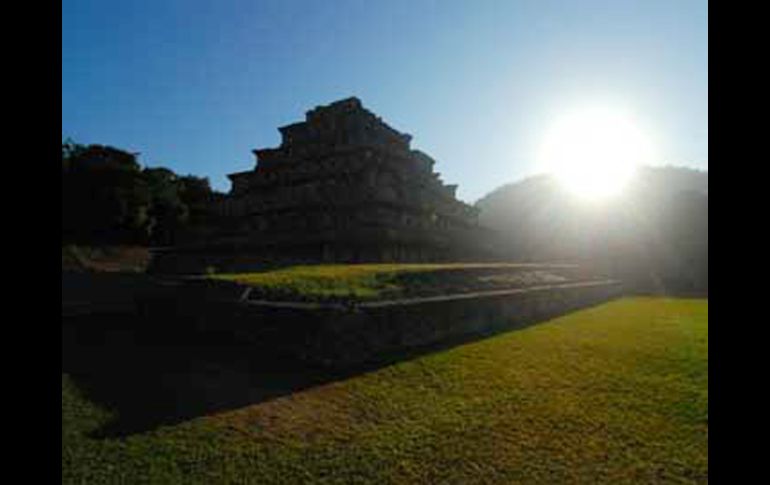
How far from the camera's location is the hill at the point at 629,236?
4016cm

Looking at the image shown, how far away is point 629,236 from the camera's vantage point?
49.0 metres

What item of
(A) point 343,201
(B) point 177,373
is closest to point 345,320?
(B) point 177,373

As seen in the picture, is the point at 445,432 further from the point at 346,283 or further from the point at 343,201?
the point at 343,201

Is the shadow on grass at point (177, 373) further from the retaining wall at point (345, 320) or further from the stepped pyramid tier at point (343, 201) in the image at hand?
the stepped pyramid tier at point (343, 201)

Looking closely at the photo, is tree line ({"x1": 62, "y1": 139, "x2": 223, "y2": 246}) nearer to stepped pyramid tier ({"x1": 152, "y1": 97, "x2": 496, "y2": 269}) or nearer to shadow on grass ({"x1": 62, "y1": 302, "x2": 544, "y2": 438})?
stepped pyramid tier ({"x1": 152, "y1": 97, "x2": 496, "y2": 269})

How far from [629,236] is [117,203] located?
5104 centimetres

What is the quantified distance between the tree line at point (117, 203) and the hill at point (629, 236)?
31834mm

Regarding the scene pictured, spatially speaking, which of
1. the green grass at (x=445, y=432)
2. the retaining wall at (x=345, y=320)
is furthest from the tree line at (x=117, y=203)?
the green grass at (x=445, y=432)
